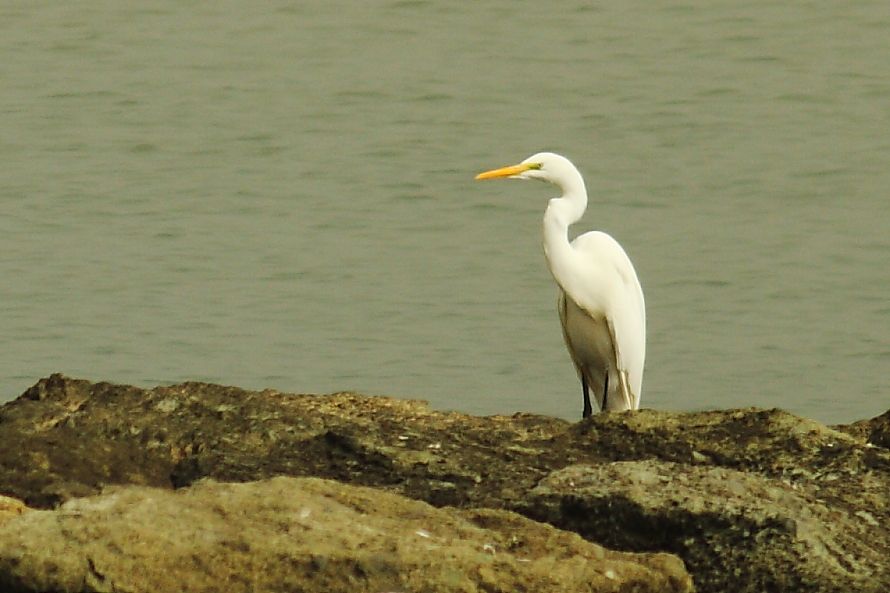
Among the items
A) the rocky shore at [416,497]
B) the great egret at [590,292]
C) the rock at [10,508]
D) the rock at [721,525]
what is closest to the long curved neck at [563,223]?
the great egret at [590,292]

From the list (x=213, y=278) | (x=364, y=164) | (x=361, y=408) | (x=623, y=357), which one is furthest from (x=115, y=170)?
(x=361, y=408)

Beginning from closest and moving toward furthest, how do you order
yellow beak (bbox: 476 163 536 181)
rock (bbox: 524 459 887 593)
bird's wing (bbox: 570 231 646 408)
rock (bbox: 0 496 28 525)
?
rock (bbox: 524 459 887 593) < rock (bbox: 0 496 28 525) < yellow beak (bbox: 476 163 536 181) < bird's wing (bbox: 570 231 646 408)

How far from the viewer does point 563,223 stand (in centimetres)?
777

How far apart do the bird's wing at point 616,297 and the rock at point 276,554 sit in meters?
3.96

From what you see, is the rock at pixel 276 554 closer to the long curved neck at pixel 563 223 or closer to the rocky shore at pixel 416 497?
the rocky shore at pixel 416 497

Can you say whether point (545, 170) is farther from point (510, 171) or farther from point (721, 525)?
point (721, 525)

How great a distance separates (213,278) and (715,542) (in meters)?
9.18

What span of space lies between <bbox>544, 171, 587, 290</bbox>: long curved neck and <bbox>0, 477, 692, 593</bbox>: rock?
3.82 meters

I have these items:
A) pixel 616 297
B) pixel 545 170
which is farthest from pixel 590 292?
pixel 545 170

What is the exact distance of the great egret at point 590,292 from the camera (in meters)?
7.71

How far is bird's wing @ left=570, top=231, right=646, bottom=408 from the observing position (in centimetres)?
792

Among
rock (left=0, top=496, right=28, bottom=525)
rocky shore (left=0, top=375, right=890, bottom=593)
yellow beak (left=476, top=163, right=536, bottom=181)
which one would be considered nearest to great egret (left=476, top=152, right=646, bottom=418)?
yellow beak (left=476, top=163, right=536, bottom=181)

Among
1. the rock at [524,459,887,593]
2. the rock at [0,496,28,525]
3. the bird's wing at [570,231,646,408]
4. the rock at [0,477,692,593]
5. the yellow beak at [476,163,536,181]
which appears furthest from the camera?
the bird's wing at [570,231,646,408]

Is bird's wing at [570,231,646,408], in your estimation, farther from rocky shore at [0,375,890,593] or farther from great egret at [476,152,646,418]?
rocky shore at [0,375,890,593]
